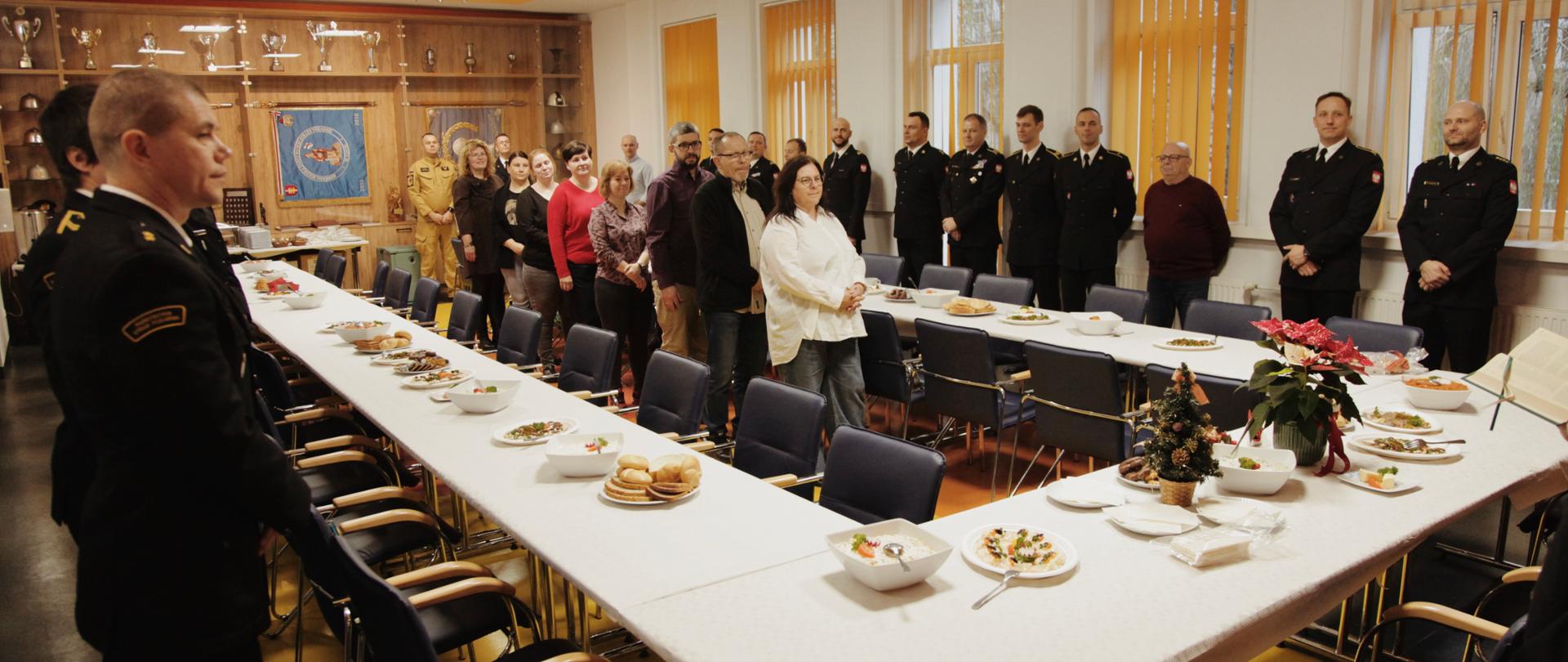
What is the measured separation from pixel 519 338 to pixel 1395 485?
379 centimetres

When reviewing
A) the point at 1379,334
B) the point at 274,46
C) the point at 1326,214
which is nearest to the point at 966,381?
the point at 1379,334

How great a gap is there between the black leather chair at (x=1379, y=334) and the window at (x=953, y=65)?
161 inches

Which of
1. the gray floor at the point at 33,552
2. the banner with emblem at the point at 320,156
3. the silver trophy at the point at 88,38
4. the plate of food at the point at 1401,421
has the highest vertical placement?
the silver trophy at the point at 88,38

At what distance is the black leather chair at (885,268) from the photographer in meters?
7.25

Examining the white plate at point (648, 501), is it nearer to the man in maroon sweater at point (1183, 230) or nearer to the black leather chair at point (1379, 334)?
the black leather chair at point (1379, 334)

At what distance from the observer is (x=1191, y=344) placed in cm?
457

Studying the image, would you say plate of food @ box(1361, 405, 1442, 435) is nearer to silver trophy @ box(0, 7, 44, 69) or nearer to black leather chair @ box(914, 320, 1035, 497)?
black leather chair @ box(914, 320, 1035, 497)

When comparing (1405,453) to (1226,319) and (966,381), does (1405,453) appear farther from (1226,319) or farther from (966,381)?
(1226,319)

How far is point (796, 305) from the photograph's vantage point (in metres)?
4.61

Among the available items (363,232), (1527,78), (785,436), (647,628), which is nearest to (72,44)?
(363,232)

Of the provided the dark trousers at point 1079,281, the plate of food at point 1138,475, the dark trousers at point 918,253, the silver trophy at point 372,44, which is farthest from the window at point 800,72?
the plate of food at point 1138,475

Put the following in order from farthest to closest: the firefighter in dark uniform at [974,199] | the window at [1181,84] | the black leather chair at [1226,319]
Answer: the firefighter in dark uniform at [974,199] → the window at [1181,84] → the black leather chair at [1226,319]

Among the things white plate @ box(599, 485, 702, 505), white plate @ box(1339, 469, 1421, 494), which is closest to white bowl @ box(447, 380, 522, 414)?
white plate @ box(599, 485, 702, 505)

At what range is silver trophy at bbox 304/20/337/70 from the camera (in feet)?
37.4
